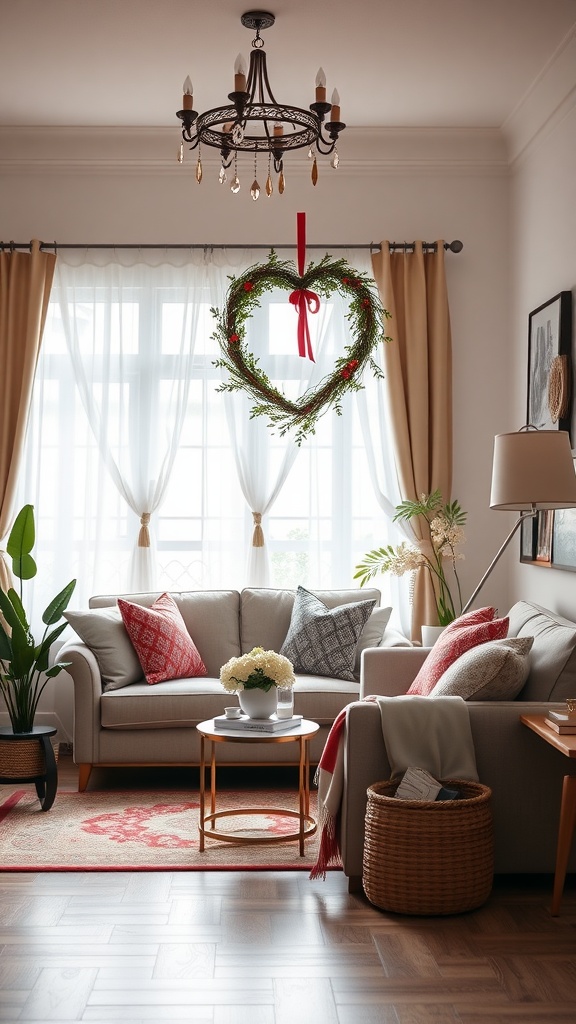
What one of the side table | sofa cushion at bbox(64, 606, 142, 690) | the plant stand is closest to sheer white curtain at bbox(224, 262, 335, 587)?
sofa cushion at bbox(64, 606, 142, 690)

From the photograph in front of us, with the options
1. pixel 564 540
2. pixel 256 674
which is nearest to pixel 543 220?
pixel 564 540

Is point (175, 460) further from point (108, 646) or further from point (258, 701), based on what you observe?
point (258, 701)

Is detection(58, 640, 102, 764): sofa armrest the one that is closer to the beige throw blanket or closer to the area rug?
the area rug

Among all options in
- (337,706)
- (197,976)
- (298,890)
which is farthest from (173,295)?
(197,976)

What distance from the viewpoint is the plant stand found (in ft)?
14.9

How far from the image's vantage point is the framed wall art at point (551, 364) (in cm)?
468

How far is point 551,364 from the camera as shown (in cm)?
490

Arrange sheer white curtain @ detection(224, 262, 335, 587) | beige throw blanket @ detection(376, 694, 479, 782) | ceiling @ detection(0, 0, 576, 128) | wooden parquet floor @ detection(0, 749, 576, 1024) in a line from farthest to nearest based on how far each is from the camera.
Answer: sheer white curtain @ detection(224, 262, 335, 587) → ceiling @ detection(0, 0, 576, 128) → beige throw blanket @ detection(376, 694, 479, 782) → wooden parquet floor @ detection(0, 749, 576, 1024)

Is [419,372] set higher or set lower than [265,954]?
higher

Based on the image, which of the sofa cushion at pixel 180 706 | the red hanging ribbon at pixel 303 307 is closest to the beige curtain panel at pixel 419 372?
the red hanging ribbon at pixel 303 307

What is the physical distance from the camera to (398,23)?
4434mm

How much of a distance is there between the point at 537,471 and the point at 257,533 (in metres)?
2.13

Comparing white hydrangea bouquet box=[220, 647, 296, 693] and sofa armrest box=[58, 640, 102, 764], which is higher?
white hydrangea bouquet box=[220, 647, 296, 693]

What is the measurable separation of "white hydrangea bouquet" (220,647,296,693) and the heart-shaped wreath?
6.41 ft
